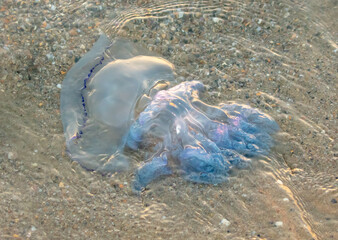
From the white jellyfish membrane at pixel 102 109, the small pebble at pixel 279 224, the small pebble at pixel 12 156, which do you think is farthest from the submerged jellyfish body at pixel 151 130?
the small pebble at pixel 279 224

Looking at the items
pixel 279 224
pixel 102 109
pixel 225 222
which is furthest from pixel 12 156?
pixel 279 224

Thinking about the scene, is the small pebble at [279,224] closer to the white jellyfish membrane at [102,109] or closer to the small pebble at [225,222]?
the small pebble at [225,222]

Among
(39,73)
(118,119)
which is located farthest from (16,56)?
(118,119)

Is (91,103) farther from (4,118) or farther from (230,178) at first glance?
(230,178)

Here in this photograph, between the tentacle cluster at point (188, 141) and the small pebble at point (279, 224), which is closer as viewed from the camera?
the small pebble at point (279, 224)

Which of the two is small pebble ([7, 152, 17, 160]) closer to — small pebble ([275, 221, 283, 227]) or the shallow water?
the shallow water

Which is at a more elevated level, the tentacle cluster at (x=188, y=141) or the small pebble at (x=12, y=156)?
the tentacle cluster at (x=188, y=141)

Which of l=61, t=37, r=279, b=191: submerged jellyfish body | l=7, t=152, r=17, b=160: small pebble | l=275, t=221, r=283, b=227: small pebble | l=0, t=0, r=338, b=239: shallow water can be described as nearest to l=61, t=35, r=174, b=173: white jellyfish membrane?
l=61, t=37, r=279, b=191: submerged jellyfish body
